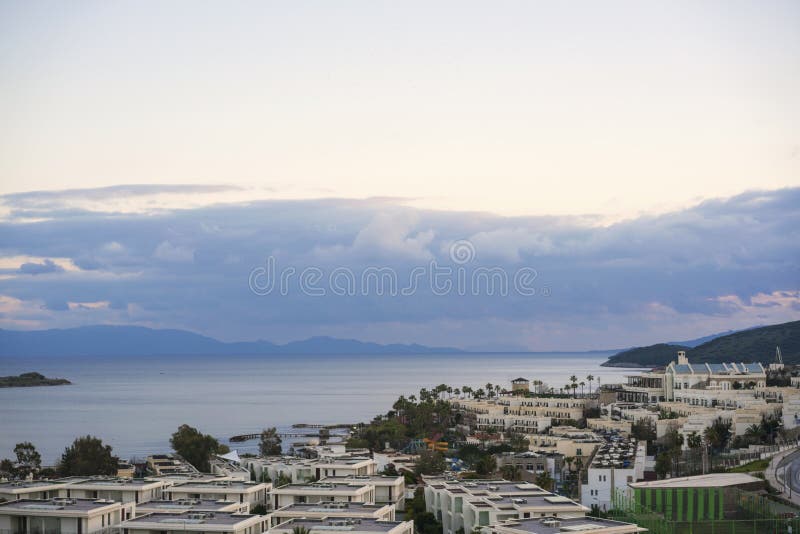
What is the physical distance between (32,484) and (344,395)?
105504 millimetres

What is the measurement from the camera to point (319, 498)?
25938mm

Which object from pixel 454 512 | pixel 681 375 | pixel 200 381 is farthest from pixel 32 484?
pixel 200 381

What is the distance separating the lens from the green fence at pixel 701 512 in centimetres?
2645

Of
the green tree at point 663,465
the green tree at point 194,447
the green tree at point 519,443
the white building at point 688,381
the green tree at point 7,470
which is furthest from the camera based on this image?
the white building at point 688,381

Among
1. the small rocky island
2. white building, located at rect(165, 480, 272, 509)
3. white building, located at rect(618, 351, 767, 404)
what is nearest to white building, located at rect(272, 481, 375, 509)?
white building, located at rect(165, 480, 272, 509)

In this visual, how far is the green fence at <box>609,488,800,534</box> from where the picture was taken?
86.8 ft

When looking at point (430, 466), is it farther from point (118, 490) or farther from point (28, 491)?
point (28, 491)

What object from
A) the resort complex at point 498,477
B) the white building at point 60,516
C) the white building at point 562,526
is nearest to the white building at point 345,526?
the resort complex at point 498,477

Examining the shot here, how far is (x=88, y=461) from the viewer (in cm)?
A: 4256

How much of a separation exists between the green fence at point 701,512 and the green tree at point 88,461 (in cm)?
2205

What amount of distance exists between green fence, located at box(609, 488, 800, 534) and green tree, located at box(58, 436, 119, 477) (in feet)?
72.3

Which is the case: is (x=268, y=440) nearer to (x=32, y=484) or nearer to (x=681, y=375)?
(x=681, y=375)

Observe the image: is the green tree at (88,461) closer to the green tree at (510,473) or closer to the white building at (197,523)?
the green tree at (510,473)

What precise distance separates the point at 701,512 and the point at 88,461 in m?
25.6
